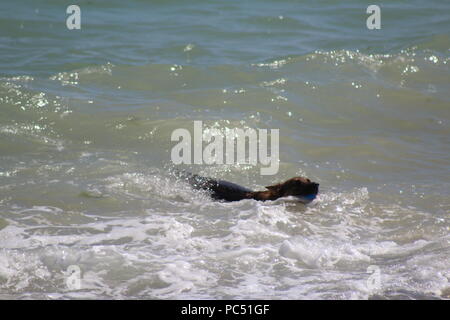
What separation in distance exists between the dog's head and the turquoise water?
105mm

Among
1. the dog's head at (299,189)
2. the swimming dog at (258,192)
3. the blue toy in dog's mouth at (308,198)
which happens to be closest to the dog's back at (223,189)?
the swimming dog at (258,192)

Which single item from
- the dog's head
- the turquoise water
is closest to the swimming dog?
the dog's head

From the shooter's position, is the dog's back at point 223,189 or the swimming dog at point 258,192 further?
the dog's back at point 223,189

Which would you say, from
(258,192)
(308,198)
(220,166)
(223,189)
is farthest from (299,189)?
(220,166)

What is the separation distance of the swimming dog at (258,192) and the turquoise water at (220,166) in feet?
0.37

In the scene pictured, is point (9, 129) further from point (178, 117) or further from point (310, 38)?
point (310, 38)

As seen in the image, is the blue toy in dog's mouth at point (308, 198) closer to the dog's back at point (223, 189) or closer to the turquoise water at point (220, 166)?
the turquoise water at point (220, 166)

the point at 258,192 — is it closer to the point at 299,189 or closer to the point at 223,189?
the point at 223,189

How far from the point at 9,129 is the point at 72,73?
288 centimetres

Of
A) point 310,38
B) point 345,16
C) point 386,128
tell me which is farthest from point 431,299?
point 345,16

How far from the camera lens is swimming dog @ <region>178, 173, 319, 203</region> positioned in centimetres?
704

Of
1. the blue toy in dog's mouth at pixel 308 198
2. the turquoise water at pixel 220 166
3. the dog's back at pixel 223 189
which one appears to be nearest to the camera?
the turquoise water at pixel 220 166

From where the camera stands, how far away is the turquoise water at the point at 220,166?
17.9 feet

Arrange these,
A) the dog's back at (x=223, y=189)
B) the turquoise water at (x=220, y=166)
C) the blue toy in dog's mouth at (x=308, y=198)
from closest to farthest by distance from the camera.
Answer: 1. the turquoise water at (x=220, y=166)
2. the blue toy in dog's mouth at (x=308, y=198)
3. the dog's back at (x=223, y=189)
